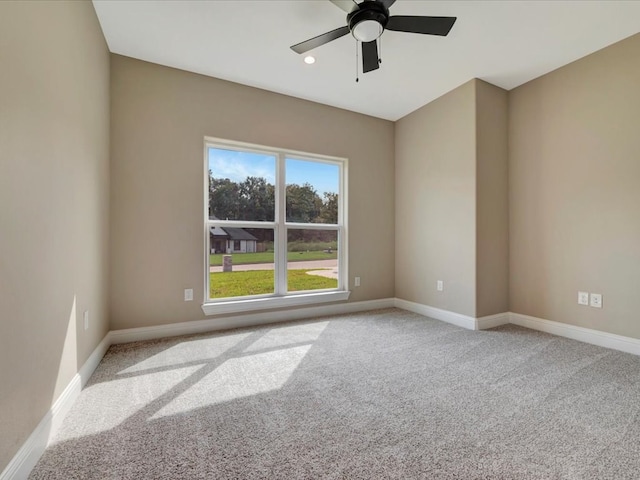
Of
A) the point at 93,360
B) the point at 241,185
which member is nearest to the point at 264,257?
the point at 241,185

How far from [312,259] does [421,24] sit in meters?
2.68

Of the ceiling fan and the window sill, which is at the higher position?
the ceiling fan

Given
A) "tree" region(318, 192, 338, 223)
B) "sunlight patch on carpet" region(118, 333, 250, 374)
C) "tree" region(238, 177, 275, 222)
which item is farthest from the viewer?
"tree" region(318, 192, 338, 223)

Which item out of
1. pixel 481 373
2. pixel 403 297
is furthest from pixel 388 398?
pixel 403 297

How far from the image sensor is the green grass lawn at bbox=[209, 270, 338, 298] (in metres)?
3.29

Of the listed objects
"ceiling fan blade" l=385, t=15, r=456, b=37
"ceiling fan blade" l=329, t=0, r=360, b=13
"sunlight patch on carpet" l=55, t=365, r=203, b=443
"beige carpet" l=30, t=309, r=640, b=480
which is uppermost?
"ceiling fan blade" l=329, t=0, r=360, b=13

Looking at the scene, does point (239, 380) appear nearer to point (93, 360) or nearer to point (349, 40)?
point (93, 360)

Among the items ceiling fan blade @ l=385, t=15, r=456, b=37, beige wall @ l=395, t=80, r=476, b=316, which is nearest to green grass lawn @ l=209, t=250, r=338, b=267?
beige wall @ l=395, t=80, r=476, b=316

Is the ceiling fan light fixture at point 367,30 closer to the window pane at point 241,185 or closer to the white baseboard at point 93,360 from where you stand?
the window pane at point 241,185

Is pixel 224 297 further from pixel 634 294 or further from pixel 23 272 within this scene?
pixel 634 294

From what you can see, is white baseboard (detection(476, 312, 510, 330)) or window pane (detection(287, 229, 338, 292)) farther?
window pane (detection(287, 229, 338, 292))

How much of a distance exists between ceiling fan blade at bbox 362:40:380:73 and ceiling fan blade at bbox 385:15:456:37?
0.19 metres

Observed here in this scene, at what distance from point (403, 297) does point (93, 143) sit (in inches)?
151

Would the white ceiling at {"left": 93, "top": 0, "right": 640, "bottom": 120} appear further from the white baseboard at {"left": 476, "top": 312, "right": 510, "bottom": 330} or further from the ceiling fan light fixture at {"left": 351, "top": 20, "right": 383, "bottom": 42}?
the white baseboard at {"left": 476, "top": 312, "right": 510, "bottom": 330}
